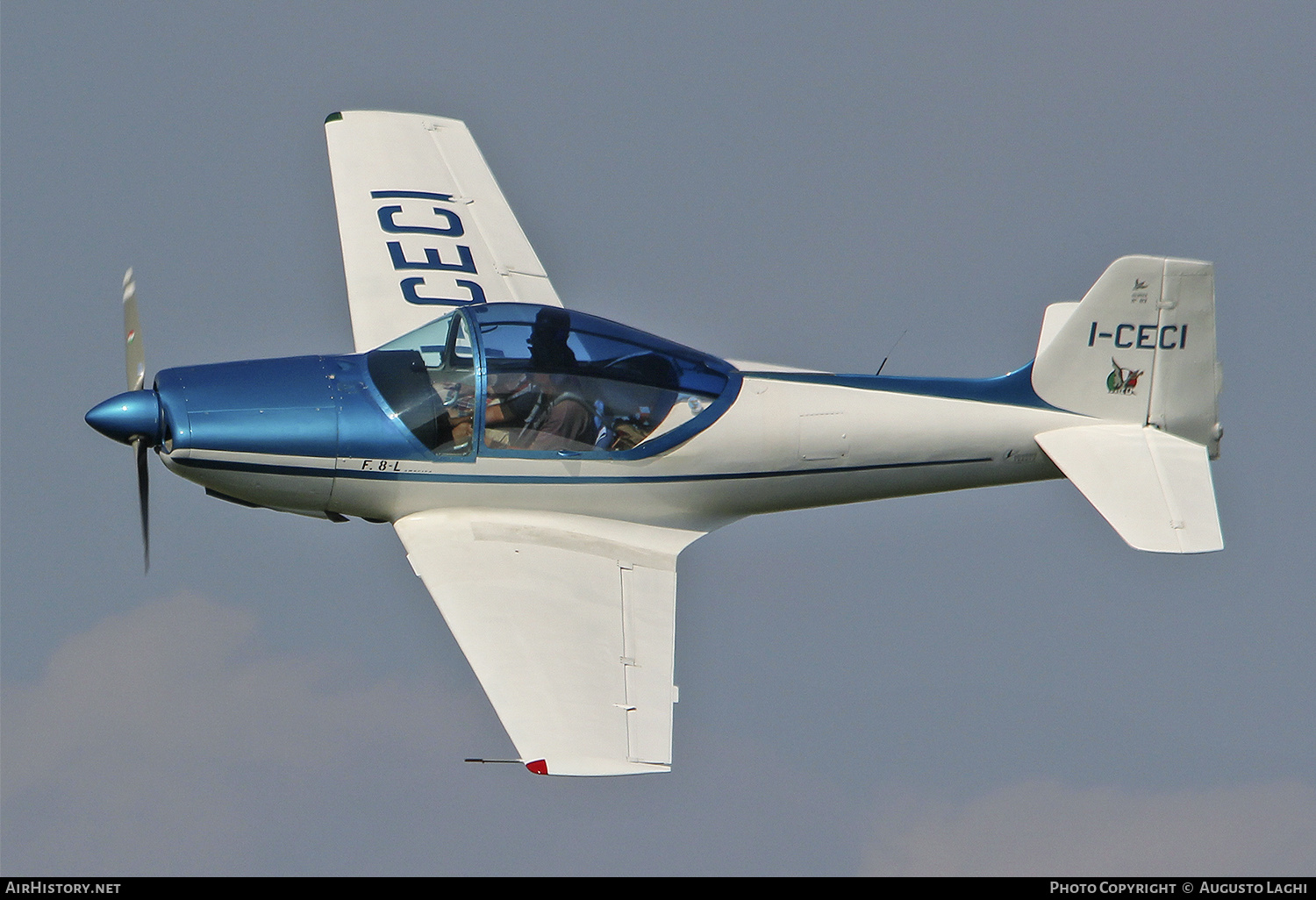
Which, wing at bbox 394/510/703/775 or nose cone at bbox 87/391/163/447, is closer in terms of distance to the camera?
wing at bbox 394/510/703/775

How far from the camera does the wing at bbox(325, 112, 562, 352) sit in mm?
18453

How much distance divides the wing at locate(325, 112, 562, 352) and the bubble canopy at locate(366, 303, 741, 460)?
5.90 ft

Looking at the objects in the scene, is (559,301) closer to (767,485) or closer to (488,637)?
(767,485)

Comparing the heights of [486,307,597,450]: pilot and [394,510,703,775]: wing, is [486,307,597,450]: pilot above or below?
above

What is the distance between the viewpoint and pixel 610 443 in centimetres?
1648

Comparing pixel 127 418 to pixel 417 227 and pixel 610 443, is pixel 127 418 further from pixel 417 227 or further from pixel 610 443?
pixel 417 227

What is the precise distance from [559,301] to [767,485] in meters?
3.34

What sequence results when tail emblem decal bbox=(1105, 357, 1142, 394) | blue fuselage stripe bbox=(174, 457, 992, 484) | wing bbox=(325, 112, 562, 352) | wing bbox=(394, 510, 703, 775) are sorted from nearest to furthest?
1. wing bbox=(394, 510, 703, 775)
2. blue fuselage stripe bbox=(174, 457, 992, 484)
3. tail emblem decal bbox=(1105, 357, 1142, 394)
4. wing bbox=(325, 112, 562, 352)

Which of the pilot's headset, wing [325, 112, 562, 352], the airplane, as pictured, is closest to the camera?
the airplane

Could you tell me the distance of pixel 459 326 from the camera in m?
16.4

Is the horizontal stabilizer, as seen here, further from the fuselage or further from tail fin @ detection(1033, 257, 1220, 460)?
the fuselage

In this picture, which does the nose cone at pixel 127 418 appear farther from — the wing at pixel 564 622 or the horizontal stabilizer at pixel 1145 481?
the horizontal stabilizer at pixel 1145 481

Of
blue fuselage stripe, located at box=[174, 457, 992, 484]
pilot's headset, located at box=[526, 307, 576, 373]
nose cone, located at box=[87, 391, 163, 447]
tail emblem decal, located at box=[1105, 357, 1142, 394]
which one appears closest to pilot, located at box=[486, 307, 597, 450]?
pilot's headset, located at box=[526, 307, 576, 373]

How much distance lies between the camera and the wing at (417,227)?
18453mm
